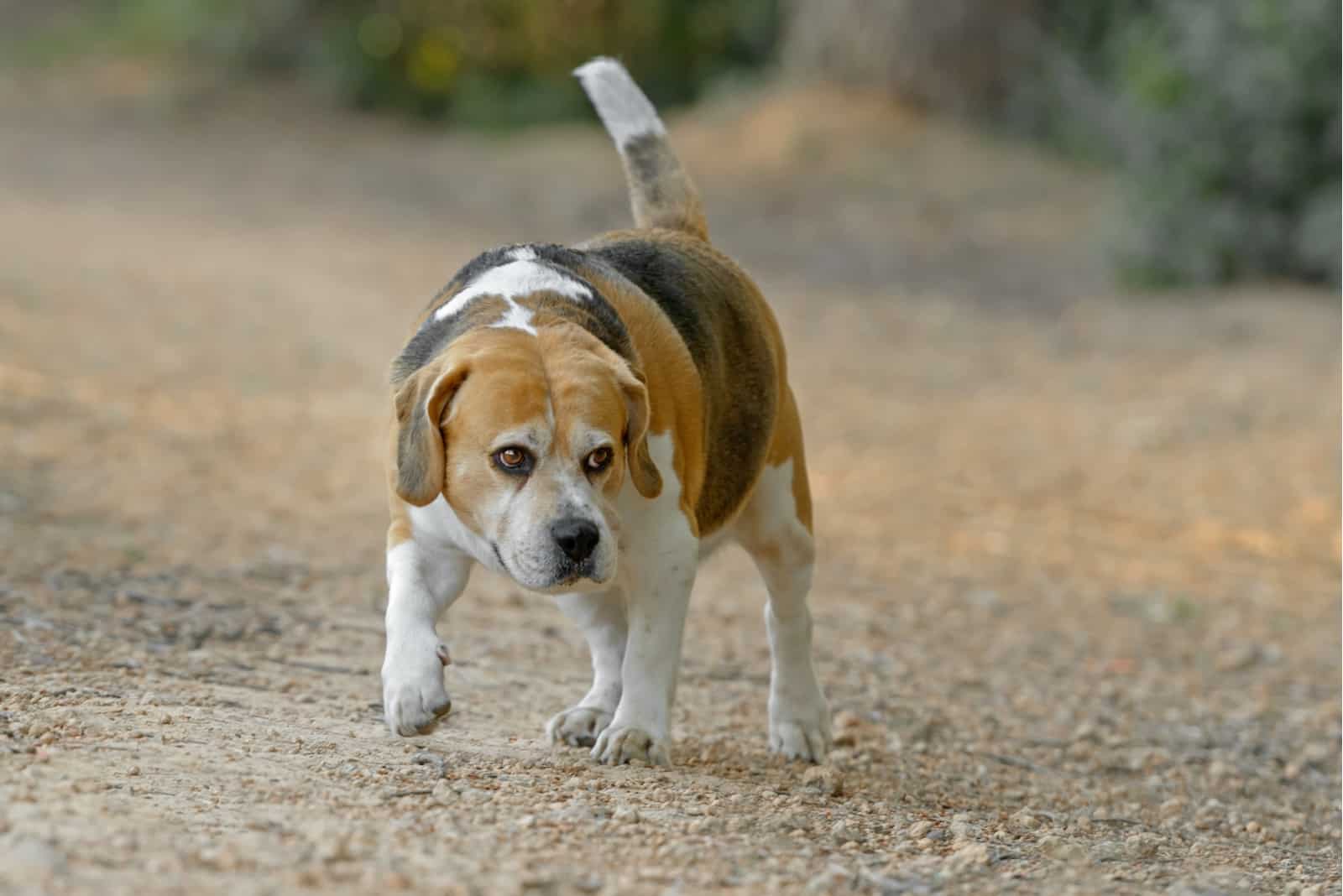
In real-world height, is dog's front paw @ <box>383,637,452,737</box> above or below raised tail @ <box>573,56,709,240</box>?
below

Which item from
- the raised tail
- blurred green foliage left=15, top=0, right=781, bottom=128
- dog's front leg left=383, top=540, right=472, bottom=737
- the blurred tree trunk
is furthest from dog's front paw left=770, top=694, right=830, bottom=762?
blurred green foliage left=15, top=0, right=781, bottom=128

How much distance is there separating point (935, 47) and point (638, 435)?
17768 mm

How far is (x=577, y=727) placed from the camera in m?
5.37

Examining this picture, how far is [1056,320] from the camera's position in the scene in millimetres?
16188

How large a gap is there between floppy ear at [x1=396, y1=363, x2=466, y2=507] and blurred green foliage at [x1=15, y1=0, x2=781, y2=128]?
2057 cm

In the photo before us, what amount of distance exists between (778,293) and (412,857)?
533 inches

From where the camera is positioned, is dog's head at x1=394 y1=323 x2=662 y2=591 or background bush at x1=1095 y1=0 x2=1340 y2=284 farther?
background bush at x1=1095 y1=0 x2=1340 y2=284

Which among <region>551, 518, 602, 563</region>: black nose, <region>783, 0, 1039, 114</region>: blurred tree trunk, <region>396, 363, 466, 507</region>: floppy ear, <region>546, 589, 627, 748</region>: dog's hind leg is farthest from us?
<region>783, 0, 1039, 114</region>: blurred tree trunk

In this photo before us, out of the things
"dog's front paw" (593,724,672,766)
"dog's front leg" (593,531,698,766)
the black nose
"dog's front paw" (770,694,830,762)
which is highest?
the black nose

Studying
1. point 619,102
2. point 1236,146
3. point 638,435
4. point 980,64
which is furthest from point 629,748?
point 980,64

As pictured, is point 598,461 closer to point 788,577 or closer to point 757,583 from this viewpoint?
point 788,577

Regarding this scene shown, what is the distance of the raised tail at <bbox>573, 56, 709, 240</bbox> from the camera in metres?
6.20

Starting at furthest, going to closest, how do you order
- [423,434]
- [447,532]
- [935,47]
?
[935,47], [447,532], [423,434]

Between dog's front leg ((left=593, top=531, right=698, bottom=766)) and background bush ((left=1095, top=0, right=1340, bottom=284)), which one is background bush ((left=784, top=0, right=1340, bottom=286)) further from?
dog's front leg ((left=593, top=531, right=698, bottom=766))
